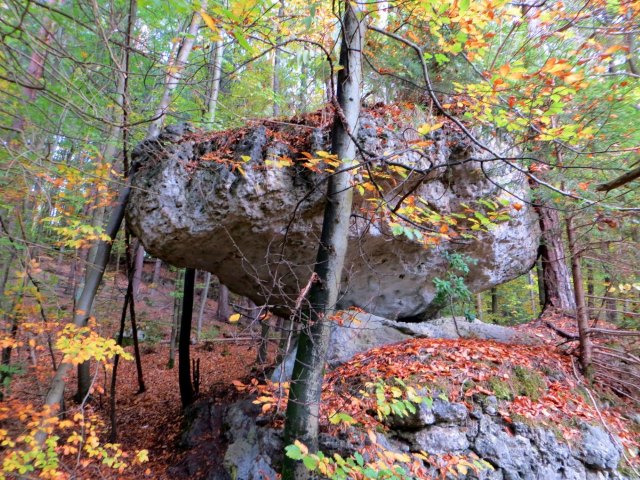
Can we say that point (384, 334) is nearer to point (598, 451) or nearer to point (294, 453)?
point (598, 451)

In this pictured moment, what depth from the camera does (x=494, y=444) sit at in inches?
133

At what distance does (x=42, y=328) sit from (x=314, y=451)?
457 centimetres

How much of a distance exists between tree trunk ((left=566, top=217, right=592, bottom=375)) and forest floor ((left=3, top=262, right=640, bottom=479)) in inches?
11.2

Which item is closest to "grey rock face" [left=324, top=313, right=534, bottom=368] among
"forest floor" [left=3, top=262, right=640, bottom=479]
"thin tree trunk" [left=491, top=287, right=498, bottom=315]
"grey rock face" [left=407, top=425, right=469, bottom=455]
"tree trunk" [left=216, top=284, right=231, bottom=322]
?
"forest floor" [left=3, top=262, right=640, bottom=479]

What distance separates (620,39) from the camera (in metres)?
4.23

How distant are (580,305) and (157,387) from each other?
943 cm

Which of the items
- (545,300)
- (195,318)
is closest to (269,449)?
(545,300)

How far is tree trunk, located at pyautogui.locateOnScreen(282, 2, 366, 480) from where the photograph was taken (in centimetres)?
289

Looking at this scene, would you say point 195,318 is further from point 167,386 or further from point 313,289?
point 313,289

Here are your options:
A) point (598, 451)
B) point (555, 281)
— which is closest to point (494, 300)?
point (555, 281)

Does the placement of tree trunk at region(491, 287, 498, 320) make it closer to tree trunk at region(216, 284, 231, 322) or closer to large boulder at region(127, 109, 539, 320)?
large boulder at region(127, 109, 539, 320)

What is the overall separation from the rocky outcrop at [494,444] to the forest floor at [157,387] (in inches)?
47.3

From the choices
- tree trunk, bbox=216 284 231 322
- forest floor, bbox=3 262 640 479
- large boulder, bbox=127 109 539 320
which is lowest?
forest floor, bbox=3 262 640 479

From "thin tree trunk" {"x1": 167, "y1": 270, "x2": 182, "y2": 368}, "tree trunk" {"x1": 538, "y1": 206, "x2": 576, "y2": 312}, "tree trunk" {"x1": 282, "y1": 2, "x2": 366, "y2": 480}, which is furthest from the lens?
"thin tree trunk" {"x1": 167, "y1": 270, "x2": 182, "y2": 368}
